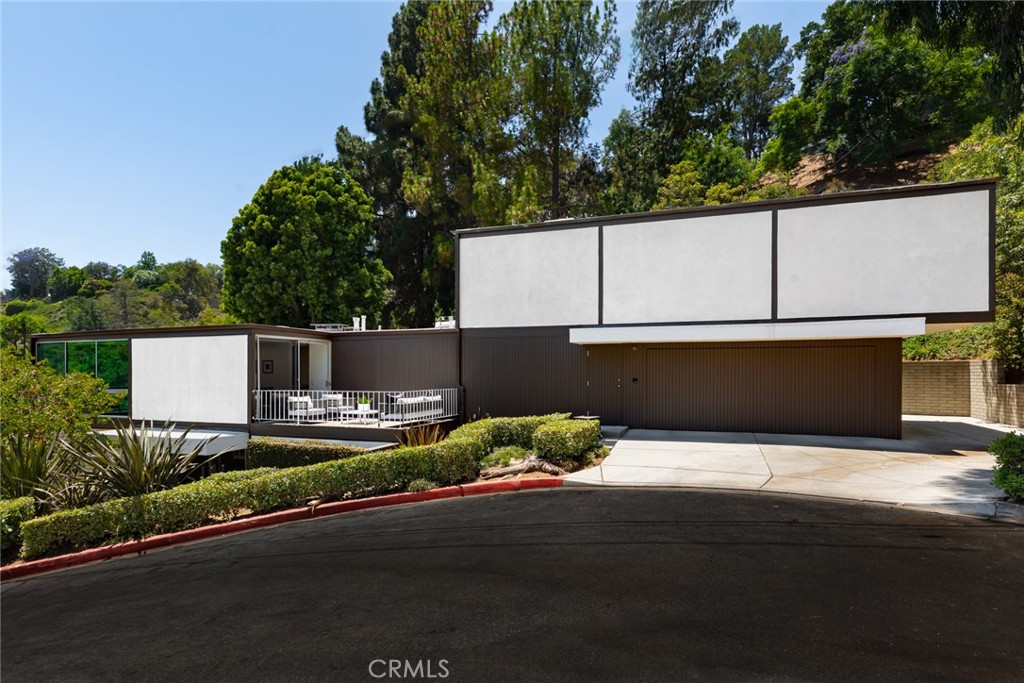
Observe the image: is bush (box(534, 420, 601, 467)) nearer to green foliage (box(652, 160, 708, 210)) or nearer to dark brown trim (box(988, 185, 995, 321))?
dark brown trim (box(988, 185, 995, 321))

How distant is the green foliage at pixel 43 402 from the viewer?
1109 centimetres

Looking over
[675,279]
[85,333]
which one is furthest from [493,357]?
[85,333]

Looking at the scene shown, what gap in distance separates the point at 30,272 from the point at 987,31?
123244 millimetres

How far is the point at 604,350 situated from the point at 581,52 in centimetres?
1682

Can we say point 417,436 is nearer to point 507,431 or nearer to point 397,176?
point 507,431

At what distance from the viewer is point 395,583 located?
5.21 metres

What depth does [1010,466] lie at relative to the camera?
295 inches

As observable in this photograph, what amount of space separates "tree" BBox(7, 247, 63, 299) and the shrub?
107 meters

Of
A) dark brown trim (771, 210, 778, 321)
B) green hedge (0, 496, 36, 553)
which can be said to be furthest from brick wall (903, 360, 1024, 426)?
green hedge (0, 496, 36, 553)

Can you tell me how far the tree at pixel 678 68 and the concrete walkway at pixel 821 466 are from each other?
2184cm

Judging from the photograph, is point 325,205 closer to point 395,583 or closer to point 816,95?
point 395,583

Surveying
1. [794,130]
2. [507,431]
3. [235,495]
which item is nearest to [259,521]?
[235,495]

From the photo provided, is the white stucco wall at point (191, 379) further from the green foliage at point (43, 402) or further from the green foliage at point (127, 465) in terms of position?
the green foliage at point (127, 465)

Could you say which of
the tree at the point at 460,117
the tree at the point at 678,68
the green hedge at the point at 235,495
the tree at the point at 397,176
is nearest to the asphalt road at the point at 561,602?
the green hedge at the point at 235,495
